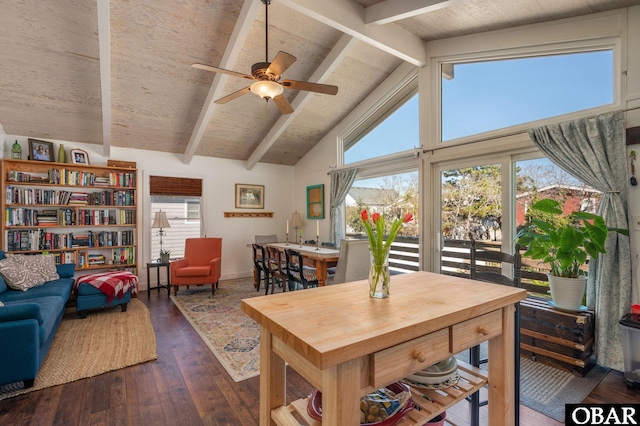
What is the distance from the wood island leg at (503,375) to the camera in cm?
137

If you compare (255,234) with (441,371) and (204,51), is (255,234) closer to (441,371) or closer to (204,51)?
(204,51)

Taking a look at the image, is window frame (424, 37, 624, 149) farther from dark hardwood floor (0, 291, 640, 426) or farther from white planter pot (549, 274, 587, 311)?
dark hardwood floor (0, 291, 640, 426)

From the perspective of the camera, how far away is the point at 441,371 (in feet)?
4.43

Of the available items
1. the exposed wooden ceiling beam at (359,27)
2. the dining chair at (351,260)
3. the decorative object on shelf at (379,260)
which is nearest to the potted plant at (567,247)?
the dining chair at (351,260)

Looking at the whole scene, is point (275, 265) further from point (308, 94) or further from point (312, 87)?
point (312, 87)

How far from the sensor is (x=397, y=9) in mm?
2873

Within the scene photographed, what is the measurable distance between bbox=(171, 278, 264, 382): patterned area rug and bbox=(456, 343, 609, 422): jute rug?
6.32 feet

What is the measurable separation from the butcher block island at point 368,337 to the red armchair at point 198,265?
384cm

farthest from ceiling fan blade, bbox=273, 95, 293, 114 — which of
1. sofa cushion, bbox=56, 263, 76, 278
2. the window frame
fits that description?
sofa cushion, bbox=56, 263, 76, 278

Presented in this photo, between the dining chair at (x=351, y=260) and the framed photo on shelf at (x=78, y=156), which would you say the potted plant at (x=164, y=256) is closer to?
the framed photo on shelf at (x=78, y=156)

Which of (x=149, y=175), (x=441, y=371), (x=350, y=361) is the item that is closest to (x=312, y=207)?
(x=149, y=175)

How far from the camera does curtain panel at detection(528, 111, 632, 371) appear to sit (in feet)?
7.93

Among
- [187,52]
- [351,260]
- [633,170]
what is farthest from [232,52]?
[633,170]

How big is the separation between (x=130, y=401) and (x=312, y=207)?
453 centimetres
